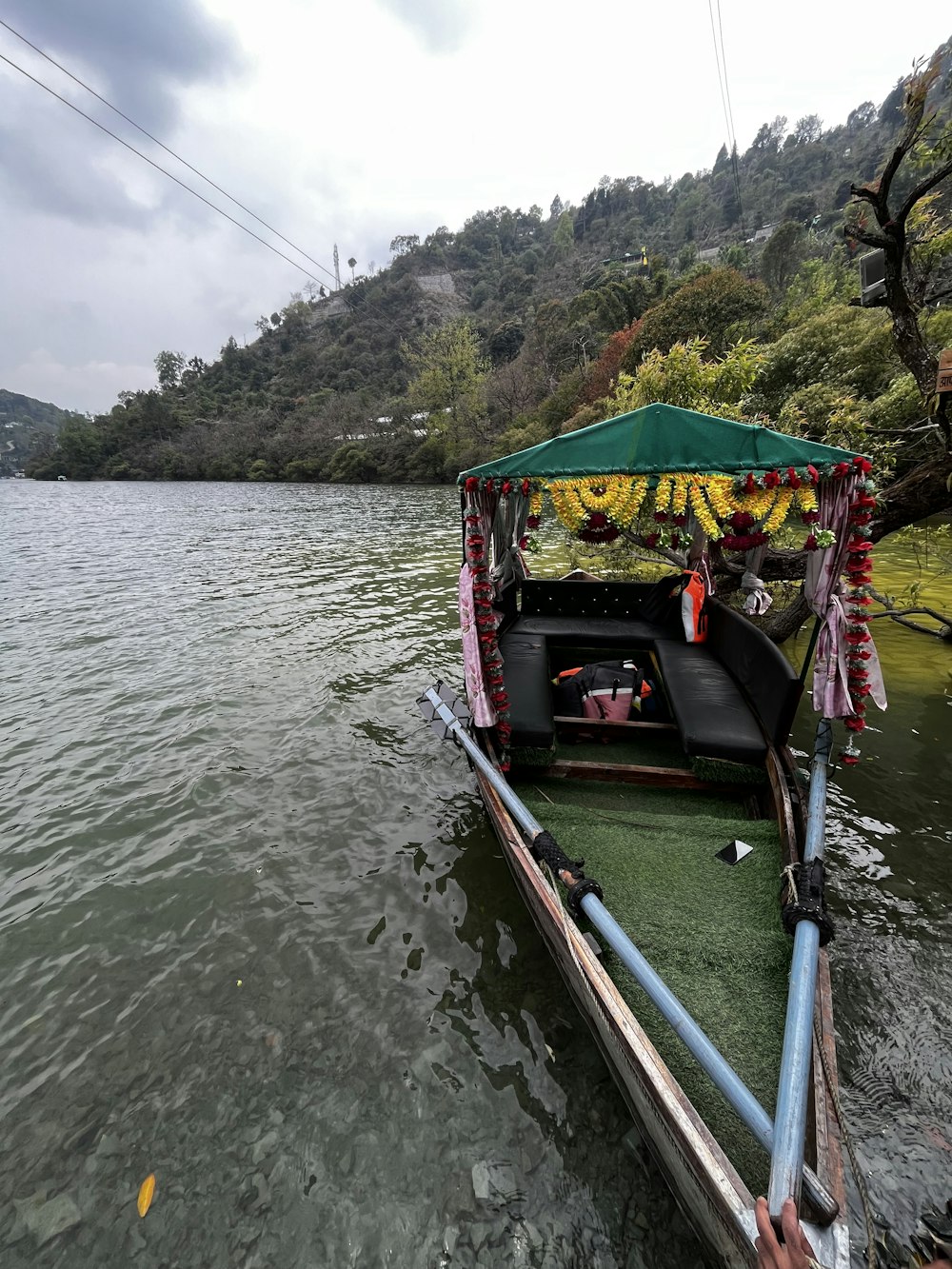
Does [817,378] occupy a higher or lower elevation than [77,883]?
higher

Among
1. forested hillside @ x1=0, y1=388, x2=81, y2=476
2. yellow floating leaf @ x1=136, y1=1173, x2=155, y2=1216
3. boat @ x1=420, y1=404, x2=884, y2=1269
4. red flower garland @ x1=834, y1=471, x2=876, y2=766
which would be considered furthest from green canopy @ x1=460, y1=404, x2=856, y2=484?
forested hillside @ x1=0, y1=388, x2=81, y2=476

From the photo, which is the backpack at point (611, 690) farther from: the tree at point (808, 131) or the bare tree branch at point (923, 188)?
the tree at point (808, 131)

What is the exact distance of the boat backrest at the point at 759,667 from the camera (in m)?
4.92

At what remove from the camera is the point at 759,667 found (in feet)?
18.9

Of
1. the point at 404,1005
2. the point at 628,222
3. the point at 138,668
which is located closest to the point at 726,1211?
the point at 404,1005

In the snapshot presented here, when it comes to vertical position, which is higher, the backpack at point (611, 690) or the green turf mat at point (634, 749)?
the backpack at point (611, 690)

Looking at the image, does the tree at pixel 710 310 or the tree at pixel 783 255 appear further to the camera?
the tree at pixel 783 255

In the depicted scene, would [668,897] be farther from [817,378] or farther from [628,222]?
[628,222]

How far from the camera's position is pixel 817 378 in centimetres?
2025

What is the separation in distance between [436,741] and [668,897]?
3.99 meters

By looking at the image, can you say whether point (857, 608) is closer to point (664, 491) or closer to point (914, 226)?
point (664, 491)

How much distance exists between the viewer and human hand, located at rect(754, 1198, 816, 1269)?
63.7 inches

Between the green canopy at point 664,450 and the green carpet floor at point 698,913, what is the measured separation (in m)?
3.28

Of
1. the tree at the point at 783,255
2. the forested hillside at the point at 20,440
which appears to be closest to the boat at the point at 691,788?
the tree at the point at 783,255
